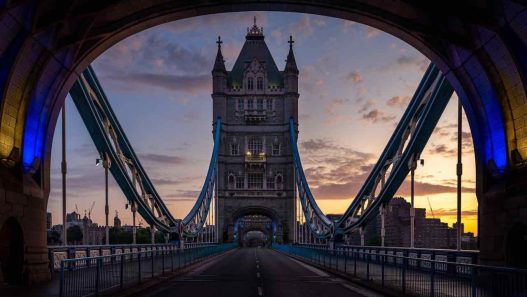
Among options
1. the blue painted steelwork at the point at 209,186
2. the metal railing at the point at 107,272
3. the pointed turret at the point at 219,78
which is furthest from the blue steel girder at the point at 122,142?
the pointed turret at the point at 219,78

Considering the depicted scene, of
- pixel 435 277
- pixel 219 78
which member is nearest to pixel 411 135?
pixel 435 277

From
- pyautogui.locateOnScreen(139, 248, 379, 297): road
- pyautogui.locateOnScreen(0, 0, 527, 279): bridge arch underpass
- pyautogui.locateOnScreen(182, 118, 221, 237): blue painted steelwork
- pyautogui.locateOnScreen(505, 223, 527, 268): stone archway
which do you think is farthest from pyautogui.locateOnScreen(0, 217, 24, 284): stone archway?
pyautogui.locateOnScreen(182, 118, 221, 237): blue painted steelwork

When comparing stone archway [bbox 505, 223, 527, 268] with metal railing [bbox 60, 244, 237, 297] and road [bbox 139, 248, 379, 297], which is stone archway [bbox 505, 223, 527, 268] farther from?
metal railing [bbox 60, 244, 237, 297]

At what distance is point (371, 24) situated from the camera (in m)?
20.0

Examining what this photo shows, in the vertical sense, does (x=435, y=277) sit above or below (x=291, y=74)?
below

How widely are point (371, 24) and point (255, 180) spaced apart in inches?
2935

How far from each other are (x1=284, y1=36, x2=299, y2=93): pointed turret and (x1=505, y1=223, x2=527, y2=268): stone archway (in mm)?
81465

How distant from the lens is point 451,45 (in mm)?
18203

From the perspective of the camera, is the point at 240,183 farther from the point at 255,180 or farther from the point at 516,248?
the point at 516,248

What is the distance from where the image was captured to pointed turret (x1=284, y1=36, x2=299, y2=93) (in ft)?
317

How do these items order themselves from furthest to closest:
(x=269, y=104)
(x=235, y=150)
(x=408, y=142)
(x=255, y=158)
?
1. (x=269, y=104)
2. (x=235, y=150)
3. (x=255, y=158)
4. (x=408, y=142)

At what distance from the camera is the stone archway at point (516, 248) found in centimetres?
1524

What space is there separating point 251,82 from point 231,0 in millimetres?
77421

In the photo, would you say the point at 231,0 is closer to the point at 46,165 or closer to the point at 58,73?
the point at 58,73
